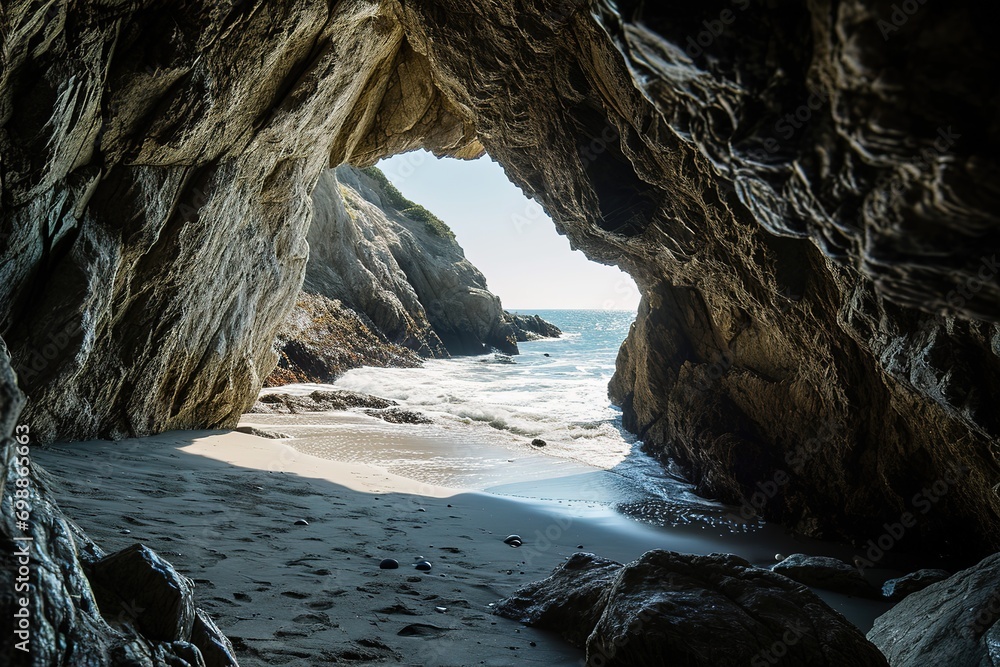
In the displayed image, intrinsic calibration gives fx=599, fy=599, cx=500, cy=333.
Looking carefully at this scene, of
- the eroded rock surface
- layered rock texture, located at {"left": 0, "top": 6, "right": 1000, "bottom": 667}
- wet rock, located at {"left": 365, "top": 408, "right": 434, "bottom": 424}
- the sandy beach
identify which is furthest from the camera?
wet rock, located at {"left": 365, "top": 408, "right": 434, "bottom": 424}

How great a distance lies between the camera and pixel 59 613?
1.88 metres

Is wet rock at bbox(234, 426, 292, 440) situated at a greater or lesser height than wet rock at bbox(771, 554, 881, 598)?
greater

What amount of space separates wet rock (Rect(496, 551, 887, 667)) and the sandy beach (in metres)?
0.25

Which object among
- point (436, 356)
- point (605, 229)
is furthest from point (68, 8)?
point (436, 356)

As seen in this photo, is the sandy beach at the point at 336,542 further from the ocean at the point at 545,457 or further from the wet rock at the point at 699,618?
the wet rock at the point at 699,618

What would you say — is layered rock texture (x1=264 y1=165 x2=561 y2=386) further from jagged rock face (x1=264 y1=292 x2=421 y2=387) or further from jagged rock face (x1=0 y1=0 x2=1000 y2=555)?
jagged rock face (x1=0 y1=0 x2=1000 y2=555)

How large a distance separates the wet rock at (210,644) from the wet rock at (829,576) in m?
4.34

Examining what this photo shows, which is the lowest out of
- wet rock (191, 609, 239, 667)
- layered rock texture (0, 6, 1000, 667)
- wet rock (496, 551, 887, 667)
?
wet rock (496, 551, 887, 667)

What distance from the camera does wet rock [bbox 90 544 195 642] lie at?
229 cm

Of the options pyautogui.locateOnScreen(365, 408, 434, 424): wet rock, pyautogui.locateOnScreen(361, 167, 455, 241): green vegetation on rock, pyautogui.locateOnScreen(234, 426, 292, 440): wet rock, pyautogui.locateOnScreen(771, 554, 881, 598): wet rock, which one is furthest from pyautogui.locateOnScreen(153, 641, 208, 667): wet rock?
pyautogui.locateOnScreen(361, 167, 455, 241): green vegetation on rock

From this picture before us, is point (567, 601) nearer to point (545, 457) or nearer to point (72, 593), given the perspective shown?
point (72, 593)

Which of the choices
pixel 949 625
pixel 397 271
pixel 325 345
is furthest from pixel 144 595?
pixel 397 271

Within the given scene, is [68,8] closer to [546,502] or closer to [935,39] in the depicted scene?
[935,39]

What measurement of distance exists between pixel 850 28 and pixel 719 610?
2.85m
